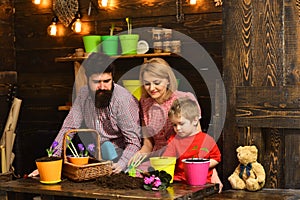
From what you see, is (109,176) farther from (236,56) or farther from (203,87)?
(203,87)

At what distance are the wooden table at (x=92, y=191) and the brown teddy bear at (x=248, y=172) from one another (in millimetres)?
169

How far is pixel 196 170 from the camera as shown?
10.3 ft

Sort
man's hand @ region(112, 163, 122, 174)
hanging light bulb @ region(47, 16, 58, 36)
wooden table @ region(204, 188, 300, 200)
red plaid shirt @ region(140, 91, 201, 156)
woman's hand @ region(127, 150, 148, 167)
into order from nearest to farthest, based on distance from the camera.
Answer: wooden table @ region(204, 188, 300, 200)
man's hand @ region(112, 163, 122, 174)
woman's hand @ region(127, 150, 148, 167)
red plaid shirt @ region(140, 91, 201, 156)
hanging light bulb @ region(47, 16, 58, 36)

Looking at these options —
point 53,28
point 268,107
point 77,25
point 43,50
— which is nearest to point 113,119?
point 268,107

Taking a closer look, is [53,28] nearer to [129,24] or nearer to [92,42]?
[92,42]

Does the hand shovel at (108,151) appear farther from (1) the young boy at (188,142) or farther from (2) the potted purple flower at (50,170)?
(2) the potted purple flower at (50,170)

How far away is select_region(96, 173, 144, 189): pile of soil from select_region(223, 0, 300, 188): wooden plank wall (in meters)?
0.56

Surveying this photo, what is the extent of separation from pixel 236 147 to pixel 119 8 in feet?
9.39

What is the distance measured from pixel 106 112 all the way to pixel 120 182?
1059mm

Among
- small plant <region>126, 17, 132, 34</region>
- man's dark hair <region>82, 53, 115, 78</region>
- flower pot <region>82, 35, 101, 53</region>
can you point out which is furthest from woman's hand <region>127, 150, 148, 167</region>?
small plant <region>126, 17, 132, 34</region>

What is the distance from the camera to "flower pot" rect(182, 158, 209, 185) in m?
3.12

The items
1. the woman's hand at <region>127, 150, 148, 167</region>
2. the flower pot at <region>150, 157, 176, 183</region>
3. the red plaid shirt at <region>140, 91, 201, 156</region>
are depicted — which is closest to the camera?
the flower pot at <region>150, 157, 176, 183</region>

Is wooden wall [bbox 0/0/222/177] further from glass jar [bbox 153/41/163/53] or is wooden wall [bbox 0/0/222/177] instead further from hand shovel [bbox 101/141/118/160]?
hand shovel [bbox 101/141/118/160]

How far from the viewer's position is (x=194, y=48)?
5270mm
